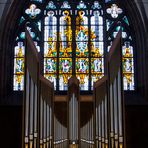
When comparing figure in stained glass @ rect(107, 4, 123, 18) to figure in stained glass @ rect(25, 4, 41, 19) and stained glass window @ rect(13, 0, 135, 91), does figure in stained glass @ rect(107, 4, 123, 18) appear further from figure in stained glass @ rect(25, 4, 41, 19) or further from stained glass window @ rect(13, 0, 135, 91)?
figure in stained glass @ rect(25, 4, 41, 19)

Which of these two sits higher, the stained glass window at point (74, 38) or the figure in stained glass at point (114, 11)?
the figure in stained glass at point (114, 11)

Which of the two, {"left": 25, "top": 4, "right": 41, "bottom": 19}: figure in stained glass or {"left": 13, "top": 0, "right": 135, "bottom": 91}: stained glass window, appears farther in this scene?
{"left": 25, "top": 4, "right": 41, "bottom": 19}: figure in stained glass

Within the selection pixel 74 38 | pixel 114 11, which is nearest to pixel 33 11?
pixel 74 38

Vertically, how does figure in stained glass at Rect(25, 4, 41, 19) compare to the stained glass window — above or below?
above

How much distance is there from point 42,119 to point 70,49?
6888 millimetres

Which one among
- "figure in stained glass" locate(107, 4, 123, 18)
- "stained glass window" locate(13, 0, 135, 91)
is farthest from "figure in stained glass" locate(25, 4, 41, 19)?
"figure in stained glass" locate(107, 4, 123, 18)

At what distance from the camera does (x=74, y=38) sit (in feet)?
60.7

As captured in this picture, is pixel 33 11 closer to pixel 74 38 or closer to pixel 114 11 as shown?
pixel 74 38

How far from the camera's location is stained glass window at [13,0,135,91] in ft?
59.2

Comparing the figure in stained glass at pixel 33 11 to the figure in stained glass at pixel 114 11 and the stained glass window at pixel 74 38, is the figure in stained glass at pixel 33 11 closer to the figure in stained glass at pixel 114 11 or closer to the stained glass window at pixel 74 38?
the stained glass window at pixel 74 38

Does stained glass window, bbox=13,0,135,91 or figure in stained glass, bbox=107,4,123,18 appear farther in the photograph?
figure in stained glass, bbox=107,4,123,18

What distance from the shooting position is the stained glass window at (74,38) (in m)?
18.0

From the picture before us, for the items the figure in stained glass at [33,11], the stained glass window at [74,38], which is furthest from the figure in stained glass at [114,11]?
the figure in stained glass at [33,11]

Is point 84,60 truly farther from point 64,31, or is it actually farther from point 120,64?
point 120,64
